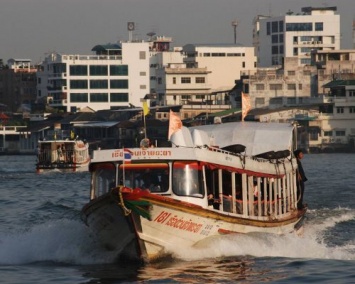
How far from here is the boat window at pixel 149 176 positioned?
25.0 m

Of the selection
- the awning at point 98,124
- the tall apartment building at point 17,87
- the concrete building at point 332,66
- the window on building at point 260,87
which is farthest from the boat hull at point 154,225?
the tall apartment building at point 17,87

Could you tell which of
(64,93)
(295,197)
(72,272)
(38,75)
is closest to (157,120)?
(64,93)

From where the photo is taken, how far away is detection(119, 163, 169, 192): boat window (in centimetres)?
2500

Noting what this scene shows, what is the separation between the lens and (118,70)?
140m

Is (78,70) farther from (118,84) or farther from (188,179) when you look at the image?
(188,179)

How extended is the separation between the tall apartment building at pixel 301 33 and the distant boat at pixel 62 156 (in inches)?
3243

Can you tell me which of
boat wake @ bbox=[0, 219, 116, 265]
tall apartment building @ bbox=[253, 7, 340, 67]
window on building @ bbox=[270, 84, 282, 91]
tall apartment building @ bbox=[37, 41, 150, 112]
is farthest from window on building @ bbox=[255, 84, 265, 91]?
boat wake @ bbox=[0, 219, 116, 265]

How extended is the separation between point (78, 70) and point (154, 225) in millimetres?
115077

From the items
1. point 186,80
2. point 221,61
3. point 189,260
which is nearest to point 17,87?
point 221,61

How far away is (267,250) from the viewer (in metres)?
26.4

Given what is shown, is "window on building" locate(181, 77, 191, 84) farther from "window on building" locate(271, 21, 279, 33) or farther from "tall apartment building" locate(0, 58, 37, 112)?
"window on building" locate(271, 21, 279, 33)

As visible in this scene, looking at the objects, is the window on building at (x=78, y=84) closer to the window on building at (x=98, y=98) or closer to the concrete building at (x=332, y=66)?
the window on building at (x=98, y=98)

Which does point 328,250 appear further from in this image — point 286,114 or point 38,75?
point 38,75

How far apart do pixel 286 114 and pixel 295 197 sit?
80.3 m
